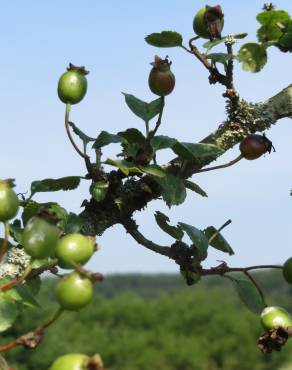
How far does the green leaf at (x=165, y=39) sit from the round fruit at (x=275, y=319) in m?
0.62

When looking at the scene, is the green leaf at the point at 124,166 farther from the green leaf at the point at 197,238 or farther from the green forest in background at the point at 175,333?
the green forest in background at the point at 175,333

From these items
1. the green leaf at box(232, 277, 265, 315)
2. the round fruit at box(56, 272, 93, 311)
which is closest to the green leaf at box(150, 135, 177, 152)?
the green leaf at box(232, 277, 265, 315)

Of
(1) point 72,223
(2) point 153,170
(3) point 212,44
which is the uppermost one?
(3) point 212,44

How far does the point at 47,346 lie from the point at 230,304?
1067 centimetres

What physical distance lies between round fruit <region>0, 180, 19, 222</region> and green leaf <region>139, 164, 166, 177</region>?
1.32 ft

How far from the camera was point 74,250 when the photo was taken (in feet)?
3.45

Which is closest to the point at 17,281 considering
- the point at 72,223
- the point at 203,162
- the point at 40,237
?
the point at 40,237

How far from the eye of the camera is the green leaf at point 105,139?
5.31 feet

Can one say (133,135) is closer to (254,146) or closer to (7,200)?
(254,146)

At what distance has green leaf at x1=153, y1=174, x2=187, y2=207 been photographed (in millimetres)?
1545

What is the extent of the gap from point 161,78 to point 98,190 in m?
0.27

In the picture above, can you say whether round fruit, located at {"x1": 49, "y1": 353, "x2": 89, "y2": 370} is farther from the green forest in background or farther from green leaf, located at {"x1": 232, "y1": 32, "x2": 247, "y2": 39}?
the green forest in background

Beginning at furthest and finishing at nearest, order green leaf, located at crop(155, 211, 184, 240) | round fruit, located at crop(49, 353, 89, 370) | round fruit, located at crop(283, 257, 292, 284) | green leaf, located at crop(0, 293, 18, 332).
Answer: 1. green leaf, located at crop(155, 211, 184, 240)
2. round fruit, located at crop(283, 257, 292, 284)
3. green leaf, located at crop(0, 293, 18, 332)
4. round fruit, located at crop(49, 353, 89, 370)

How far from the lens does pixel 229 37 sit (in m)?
1.60
